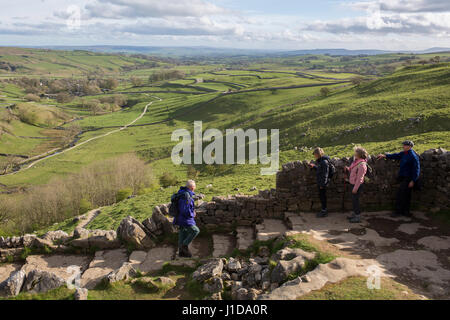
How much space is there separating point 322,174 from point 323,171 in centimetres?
15

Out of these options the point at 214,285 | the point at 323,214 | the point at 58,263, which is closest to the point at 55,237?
the point at 58,263

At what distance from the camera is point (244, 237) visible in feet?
46.8

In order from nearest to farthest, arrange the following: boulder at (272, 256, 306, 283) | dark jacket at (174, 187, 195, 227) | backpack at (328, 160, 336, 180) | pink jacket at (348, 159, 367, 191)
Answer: boulder at (272, 256, 306, 283) → dark jacket at (174, 187, 195, 227) → pink jacket at (348, 159, 367, 191) → backpack at (328, 160, 336, 180)

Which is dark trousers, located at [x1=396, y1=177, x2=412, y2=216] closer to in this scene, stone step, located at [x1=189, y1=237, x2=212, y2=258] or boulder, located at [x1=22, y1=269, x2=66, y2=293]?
stone step, located at [x1=189, y1=237, x2=212, y2=258]

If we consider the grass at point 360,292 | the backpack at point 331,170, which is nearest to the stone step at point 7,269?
the grass at point 360,292

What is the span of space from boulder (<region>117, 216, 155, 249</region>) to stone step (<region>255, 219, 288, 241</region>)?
16.7 ft

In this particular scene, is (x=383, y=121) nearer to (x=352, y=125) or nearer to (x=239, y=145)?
(x=352, y=125)

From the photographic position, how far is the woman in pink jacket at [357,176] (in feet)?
44.0

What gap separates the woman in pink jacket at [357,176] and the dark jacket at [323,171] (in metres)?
1.09

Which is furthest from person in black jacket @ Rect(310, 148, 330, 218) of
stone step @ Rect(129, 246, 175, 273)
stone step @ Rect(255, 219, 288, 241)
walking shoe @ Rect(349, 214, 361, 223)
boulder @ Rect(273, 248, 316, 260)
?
stone step @ Rect(129, 246, 175, 273)

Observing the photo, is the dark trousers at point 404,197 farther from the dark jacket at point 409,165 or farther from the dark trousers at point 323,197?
the dark trousers at point 323,197

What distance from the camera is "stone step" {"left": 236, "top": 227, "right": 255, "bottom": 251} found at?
13438 millimetres

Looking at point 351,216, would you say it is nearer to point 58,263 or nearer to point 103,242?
point 103,242

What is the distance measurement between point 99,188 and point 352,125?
138 feet
